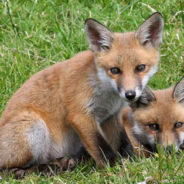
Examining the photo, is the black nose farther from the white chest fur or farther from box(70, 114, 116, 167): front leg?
box(70, 114, 116, 167): front leg

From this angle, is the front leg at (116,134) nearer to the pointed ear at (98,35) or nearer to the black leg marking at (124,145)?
the black leg marking at (124,145)

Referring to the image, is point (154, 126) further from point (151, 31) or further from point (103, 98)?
point (151, 31)

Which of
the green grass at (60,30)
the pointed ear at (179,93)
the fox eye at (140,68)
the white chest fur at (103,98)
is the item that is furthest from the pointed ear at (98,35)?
the green grass at (60,30)

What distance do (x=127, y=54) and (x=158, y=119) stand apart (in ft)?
2.73

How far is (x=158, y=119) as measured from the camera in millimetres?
5609

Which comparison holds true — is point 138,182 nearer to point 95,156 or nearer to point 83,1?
point 95,156

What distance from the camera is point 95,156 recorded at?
5.79 metres

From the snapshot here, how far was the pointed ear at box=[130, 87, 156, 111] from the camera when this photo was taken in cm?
571

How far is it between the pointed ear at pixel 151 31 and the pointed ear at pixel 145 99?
2.00ft

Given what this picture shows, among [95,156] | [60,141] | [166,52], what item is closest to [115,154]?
[95,156]

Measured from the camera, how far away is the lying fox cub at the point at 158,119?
18.2 ft

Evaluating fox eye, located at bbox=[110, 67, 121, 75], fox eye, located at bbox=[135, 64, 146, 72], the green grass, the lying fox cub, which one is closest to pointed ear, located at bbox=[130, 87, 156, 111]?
the lying fox cub

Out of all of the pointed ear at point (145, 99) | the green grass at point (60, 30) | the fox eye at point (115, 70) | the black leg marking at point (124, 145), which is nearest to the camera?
the fox eye at point (115, 70)

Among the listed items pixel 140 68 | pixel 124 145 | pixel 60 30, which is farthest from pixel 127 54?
pixel 60 30
